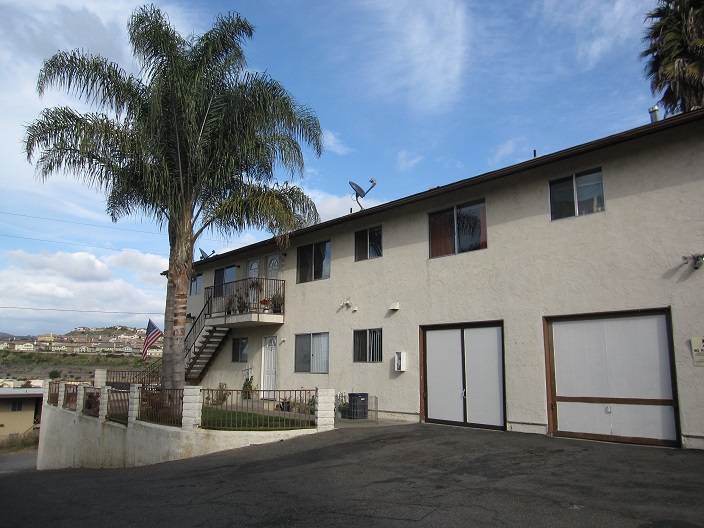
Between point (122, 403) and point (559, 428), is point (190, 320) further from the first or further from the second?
point (559, 428)

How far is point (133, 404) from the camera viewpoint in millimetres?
15289

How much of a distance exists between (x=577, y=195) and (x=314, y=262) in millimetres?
9457

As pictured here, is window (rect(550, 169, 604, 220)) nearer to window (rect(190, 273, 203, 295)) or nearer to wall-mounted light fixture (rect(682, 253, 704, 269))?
wall-mounted light fixture (rect(682, 253, 704, 269))

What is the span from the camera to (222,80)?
1603 centimetres

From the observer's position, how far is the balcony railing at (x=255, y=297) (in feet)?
67.8

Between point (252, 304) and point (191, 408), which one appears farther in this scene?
point (252, 304)

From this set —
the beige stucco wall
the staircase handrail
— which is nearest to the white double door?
the staircase handrail

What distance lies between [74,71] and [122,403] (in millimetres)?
8827

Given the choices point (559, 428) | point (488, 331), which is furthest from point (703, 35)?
point (559, 428)

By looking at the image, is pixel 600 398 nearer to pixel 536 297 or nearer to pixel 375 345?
pixel 536 297

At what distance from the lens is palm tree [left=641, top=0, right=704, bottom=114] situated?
1881 centimetres

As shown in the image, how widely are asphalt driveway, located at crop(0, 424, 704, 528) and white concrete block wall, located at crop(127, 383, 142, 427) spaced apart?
268 centimetres

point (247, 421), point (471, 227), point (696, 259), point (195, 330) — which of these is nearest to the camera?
point (696, 259)

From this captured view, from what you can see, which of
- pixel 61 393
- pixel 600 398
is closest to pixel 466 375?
pixel 600 398
